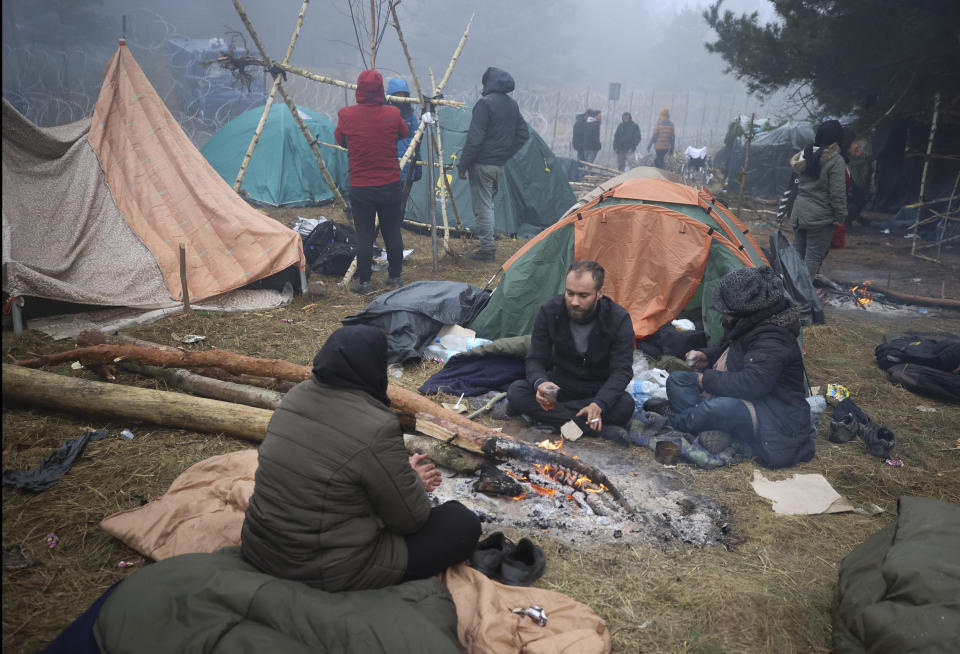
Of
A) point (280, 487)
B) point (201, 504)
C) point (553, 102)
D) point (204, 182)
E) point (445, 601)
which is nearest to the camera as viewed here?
point (280, 487)

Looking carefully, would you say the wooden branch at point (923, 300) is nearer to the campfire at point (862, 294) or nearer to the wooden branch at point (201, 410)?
the campfire at point (862, 294)

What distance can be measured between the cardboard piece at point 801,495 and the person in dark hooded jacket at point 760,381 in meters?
0.21

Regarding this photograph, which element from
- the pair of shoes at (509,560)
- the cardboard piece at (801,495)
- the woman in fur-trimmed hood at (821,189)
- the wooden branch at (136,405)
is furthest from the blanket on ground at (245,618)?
the woman in fur-trimmed hood at (821,189)

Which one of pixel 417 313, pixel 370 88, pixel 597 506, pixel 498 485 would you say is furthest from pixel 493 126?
pixel 597 506

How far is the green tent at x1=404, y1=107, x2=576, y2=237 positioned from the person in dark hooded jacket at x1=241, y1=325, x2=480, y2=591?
891 cm

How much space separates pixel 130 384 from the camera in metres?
4.91

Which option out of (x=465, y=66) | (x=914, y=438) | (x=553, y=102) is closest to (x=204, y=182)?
(x=914, y=438)

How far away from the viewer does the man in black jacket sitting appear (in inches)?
173

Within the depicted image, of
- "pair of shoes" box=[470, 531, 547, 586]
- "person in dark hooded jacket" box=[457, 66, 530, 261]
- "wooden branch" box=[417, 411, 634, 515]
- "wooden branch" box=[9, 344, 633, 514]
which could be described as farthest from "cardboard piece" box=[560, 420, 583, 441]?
"person in dark hooded jacket" box=[457, 66, 530, 261]

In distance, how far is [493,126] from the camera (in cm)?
901

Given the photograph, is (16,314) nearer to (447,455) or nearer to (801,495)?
(447,455)

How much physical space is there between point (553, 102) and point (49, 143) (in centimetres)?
3377

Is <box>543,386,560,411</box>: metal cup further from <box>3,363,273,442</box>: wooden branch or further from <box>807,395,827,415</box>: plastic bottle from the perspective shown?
<box>807,395,827,415</box>: plastic bottle

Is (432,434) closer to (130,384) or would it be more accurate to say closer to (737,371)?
(737,371)
